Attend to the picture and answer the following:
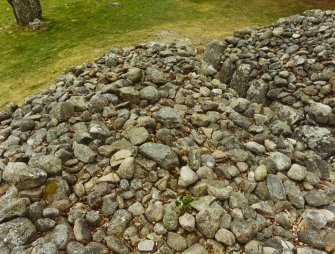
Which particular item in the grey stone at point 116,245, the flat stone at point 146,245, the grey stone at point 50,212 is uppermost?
the grey stone at point 50,212

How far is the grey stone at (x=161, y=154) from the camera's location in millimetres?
6851

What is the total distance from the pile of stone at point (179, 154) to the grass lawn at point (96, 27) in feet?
9.99

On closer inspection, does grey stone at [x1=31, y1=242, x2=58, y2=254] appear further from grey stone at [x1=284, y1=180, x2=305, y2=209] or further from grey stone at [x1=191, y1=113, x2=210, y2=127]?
grey stone at [x1=284, y1=180, x2=305, y2=209]

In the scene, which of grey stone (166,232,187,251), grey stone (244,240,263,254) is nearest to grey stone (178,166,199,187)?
grey stone (166,232,187,251)

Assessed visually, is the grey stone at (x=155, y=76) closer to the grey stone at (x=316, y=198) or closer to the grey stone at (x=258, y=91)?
the grey stone at (x=258, y=91)

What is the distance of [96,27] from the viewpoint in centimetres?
1736

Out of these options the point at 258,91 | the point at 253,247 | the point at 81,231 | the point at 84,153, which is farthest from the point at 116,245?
the point at 258,91

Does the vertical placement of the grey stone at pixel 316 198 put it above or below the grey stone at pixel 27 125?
below

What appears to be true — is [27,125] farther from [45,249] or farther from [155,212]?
[155,212]

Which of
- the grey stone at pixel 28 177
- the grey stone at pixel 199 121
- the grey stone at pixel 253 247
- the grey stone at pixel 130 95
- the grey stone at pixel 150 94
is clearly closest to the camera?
the grey stone at pixel 253 247

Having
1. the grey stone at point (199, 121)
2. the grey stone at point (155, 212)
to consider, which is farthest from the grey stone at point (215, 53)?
the grey stone at point (155, 212)

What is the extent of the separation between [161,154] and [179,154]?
0.44 meters

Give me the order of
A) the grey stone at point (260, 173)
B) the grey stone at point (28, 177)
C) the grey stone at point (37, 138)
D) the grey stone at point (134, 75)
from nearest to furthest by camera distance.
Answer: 1. the grey stone at point (28, 177)
2. the grey stone at point (260, 173)
3. the grey stone at point (37, 138)
4. the grey stone at point (134, 75)

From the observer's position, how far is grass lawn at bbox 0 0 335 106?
12.9 metres
